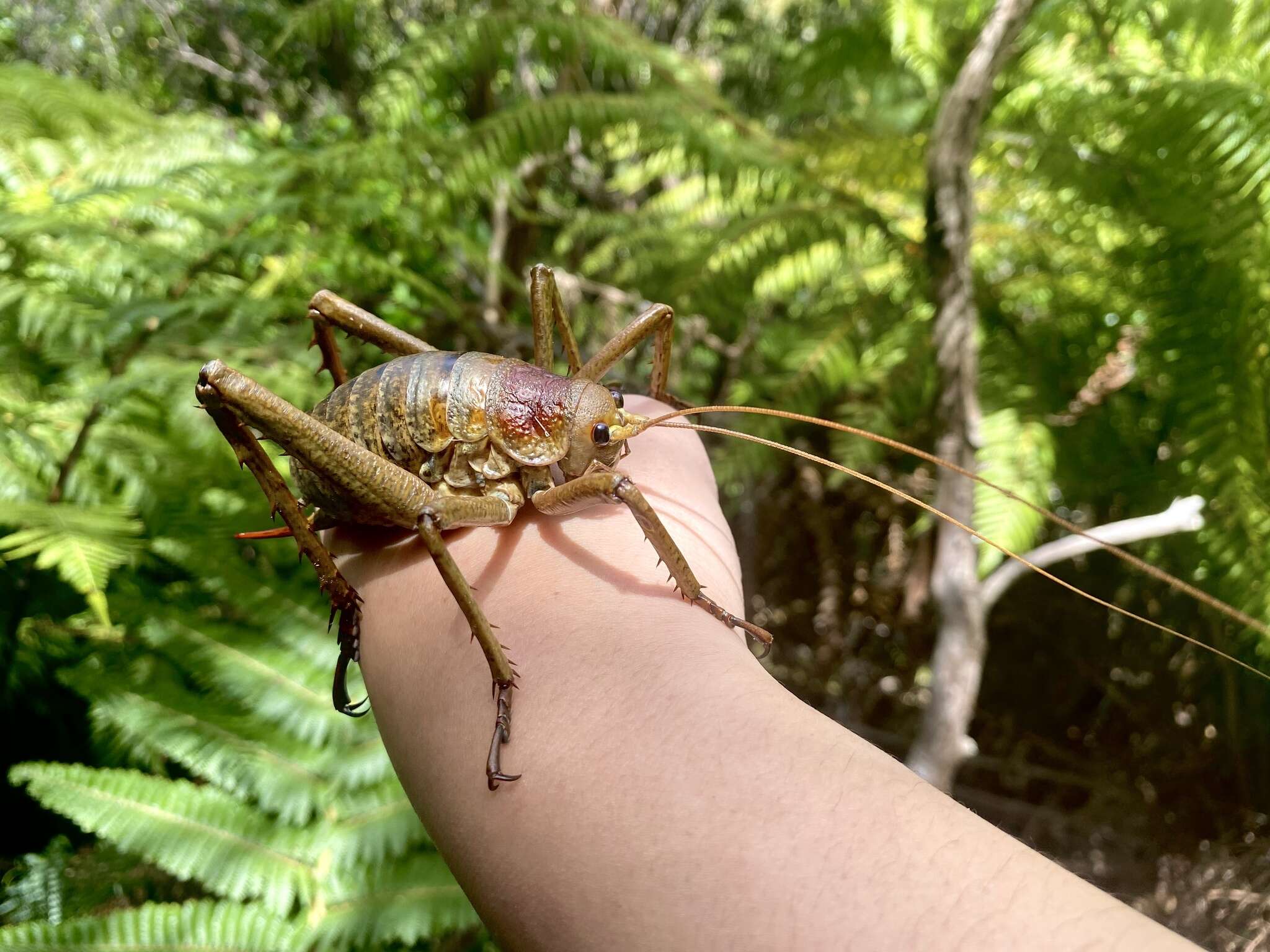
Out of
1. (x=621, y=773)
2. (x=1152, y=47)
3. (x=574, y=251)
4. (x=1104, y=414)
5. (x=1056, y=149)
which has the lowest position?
(x=621, y=773)

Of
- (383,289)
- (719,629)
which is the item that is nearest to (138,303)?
(383,289)

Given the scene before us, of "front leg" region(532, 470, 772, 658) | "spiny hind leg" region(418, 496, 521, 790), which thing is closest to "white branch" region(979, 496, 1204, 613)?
"front leg" region(532, 470, 772, 658)

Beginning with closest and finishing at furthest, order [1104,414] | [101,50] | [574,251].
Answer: [1104,414], [574,251], [101,50]

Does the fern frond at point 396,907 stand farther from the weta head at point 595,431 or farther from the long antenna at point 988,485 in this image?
the long antenna at point 988,485

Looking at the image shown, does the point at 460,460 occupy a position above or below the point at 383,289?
below

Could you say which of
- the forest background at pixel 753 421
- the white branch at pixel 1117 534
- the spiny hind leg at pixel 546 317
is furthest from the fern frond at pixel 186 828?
the white branch at pixel 1117 534

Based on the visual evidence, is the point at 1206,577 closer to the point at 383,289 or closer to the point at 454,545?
the point at 454,545

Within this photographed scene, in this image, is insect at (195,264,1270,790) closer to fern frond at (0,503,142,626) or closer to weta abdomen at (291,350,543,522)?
weta abdomen at (291,350,543,522)
